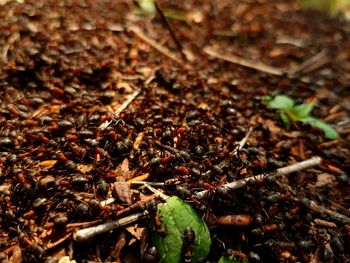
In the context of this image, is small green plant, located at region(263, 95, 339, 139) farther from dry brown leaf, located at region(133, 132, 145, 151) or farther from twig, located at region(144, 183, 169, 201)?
twig, located at region(144, 183, 169, 201)

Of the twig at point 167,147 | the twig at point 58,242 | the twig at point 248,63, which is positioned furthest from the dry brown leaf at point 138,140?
the twig at point 248,63

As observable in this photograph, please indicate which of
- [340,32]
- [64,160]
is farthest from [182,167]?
[340,32]

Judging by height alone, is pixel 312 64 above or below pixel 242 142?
above

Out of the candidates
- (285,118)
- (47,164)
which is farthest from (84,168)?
(285,118)

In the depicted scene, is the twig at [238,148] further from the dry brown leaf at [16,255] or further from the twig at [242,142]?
the dry brown leaf at [16,255]

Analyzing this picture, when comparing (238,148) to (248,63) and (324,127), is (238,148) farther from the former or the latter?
(248,63)

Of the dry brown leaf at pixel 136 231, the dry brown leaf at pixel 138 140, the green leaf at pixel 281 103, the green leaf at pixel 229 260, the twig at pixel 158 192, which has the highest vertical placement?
the green leaf at pixel 281 103
